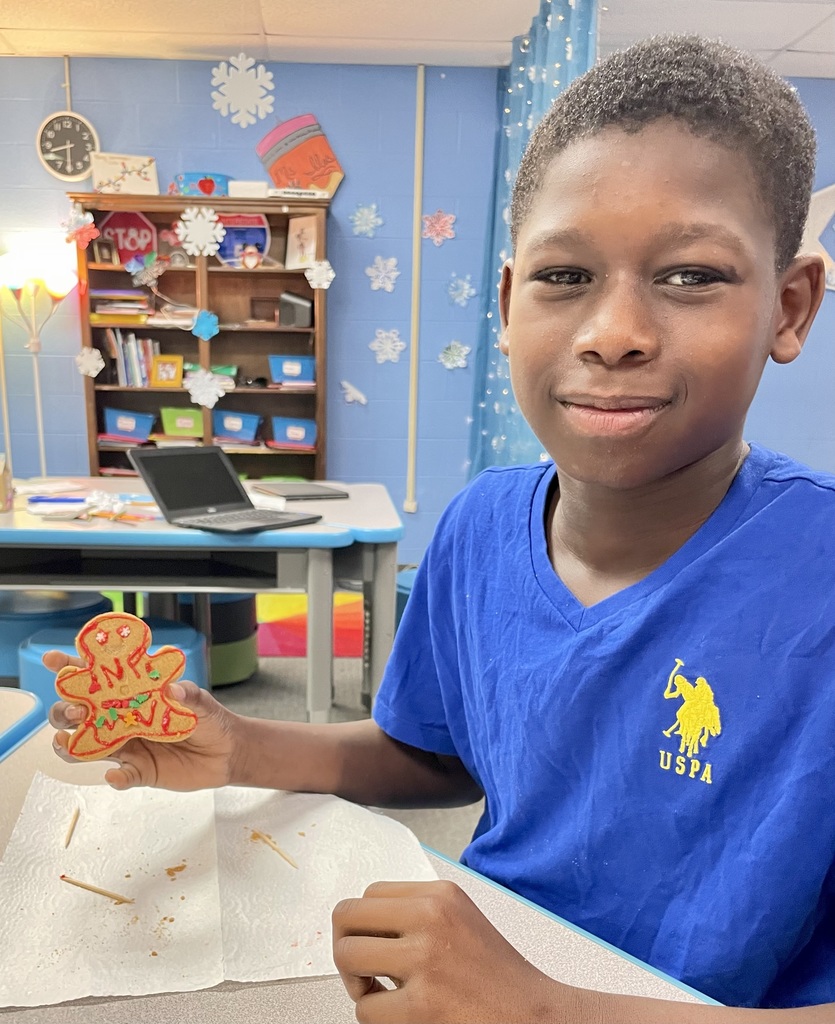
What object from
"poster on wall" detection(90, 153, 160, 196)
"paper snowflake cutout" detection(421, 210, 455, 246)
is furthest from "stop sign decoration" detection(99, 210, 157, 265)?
"paper snowflake cutout" detection(421, 210, 455, 246)

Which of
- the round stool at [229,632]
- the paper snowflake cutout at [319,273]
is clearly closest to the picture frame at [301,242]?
the paper snowflake cutout at [319,273]

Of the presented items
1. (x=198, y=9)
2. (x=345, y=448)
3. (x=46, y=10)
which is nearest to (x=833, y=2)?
(x=198, y=9)

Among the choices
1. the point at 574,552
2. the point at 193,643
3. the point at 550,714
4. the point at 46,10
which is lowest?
the point at 193,643

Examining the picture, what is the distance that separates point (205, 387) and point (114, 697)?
395cm

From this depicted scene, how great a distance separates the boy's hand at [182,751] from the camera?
0.76 m

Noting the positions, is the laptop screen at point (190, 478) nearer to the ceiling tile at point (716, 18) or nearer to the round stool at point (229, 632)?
the round stool at point (229, 632)

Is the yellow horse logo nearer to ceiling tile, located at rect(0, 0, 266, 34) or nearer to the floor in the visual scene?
the floor

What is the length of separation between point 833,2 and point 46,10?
3.50 metres

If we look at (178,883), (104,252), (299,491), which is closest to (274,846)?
(178,883)

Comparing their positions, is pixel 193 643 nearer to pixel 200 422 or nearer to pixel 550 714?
pixel 550 714

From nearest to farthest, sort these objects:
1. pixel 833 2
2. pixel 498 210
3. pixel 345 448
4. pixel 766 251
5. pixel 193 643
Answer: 1. pixel 766 251
2. pixel 193 643
3. pixel 833 2
4. pixel 498 210
5. pixel 345 448

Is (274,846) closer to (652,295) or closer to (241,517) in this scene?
(652,295)

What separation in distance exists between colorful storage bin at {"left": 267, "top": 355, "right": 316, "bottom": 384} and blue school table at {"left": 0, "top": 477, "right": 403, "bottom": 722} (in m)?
2.31

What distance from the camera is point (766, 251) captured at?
62 cm
